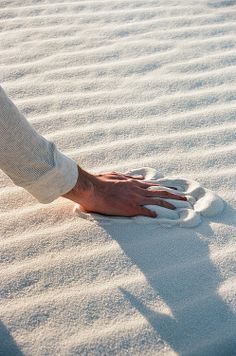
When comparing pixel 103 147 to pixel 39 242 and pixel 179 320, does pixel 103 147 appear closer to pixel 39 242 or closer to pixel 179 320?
pixel 39 242

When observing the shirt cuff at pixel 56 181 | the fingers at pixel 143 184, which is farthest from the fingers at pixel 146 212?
the shirt cuff at pixel 56 181

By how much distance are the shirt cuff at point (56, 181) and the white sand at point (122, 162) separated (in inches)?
7.7

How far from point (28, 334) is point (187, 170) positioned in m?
1.06

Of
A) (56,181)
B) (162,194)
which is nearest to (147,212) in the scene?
(162,194)

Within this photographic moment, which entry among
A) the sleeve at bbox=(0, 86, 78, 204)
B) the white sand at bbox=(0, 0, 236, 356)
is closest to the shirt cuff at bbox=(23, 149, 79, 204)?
the sleeve at bbox=(0, 86, 78, 204)

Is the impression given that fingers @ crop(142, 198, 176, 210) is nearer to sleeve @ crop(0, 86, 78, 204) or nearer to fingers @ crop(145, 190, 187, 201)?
fingers @ crop(145, 190, 187, 201)

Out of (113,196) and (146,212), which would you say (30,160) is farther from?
(146,212)

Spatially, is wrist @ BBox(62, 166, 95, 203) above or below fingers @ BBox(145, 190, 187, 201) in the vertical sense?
above

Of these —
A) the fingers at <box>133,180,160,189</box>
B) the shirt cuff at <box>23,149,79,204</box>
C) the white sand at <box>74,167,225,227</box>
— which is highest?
the shirt cuff at <box>23,149,79,204</box>

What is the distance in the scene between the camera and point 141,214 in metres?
2.36

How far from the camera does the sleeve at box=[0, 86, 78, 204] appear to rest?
196 centimetres

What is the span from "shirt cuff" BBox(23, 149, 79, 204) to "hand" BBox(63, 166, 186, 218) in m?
0.06

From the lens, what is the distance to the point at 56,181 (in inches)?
84.1

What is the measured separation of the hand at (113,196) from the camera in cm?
228
